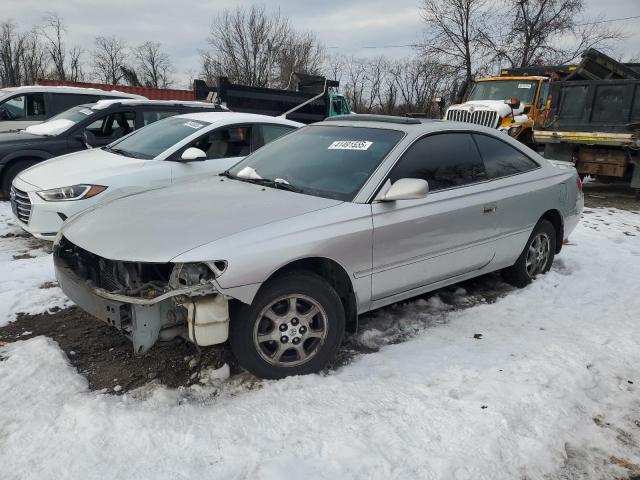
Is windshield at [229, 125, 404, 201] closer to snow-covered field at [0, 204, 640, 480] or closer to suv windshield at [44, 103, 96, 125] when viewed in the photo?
snow-covered field at [0, 204, 640, 480]

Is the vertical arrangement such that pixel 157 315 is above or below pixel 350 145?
below

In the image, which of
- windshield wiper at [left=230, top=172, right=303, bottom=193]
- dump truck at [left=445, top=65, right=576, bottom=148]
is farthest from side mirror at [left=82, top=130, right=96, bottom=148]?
dump truck at [left=445, top=65, right=576, bottom=148]

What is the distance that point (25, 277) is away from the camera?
468 cm

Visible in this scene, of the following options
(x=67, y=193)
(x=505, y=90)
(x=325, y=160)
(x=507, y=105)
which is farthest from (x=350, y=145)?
(x=505, y=90)

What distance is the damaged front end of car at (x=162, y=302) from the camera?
108 inches

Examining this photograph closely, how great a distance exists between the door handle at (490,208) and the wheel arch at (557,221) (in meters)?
0.93

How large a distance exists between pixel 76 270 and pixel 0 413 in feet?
3.26

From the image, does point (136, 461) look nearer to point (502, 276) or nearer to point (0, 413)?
point (0, 413)

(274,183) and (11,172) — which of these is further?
(11,172)

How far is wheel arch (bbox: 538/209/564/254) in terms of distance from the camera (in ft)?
16.1

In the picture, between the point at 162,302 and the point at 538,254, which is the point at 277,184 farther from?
the point at 538,254

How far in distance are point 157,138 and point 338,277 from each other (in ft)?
12.5

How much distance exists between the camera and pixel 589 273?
527 cm

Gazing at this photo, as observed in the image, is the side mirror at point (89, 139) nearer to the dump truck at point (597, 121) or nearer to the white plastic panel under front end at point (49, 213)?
the white plastic panel under front end at point (49, 213)
